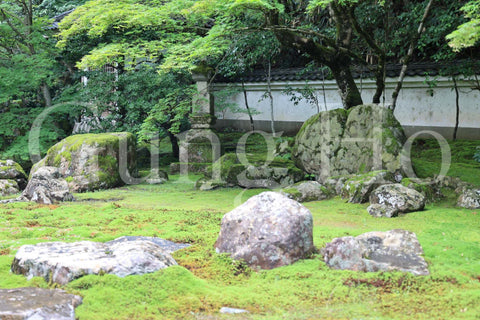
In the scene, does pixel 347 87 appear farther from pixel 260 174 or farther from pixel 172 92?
pixel 172 92

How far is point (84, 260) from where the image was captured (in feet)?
14.5

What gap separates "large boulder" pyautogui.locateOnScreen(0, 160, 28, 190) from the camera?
1241 cm

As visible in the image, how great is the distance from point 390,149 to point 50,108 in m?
11.0

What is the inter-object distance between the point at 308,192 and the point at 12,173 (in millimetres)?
7817

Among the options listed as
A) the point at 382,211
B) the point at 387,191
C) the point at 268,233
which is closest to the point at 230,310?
the point at 268,233

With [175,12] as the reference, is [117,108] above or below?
below

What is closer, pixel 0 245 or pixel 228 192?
pixel 0 245

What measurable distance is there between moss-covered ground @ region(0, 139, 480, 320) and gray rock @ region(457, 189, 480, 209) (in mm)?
1184

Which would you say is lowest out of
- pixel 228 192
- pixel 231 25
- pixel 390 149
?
pixel 228 192

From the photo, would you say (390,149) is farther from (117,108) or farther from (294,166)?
(117,108)

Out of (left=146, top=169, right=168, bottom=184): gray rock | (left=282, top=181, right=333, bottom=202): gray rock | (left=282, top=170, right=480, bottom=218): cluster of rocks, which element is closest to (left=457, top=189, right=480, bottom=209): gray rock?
(left=282, top=170, right=480, bottom=218): cluster of rocks

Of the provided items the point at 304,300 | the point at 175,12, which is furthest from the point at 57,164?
the point at 304,300

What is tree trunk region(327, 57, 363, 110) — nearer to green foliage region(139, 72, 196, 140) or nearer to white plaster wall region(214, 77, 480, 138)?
white plaster wall region(214, 77, 480, 138)

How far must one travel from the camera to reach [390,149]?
33.4 feet
